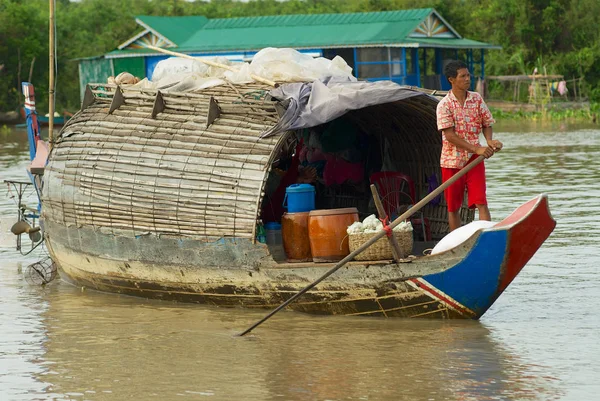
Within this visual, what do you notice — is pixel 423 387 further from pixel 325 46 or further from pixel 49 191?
pixel 325 46

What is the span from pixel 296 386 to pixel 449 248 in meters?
1.49

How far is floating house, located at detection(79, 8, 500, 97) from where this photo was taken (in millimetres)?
30250

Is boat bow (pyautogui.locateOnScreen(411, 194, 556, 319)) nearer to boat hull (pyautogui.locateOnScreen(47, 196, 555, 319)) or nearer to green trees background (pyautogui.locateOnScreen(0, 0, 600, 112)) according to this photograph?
boat hull (pyautogui.locateOnScreen(47, 196, 555, 319))

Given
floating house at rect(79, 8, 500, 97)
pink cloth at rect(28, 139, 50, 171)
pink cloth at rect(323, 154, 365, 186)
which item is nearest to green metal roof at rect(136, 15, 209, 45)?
floating house at rect(79, 8, 500, 97)

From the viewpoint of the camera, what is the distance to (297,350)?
6617 mm

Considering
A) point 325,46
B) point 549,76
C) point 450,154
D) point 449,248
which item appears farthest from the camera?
point 549,76

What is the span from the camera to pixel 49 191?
8.75 meters

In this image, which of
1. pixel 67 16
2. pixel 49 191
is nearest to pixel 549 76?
pixel 67 16

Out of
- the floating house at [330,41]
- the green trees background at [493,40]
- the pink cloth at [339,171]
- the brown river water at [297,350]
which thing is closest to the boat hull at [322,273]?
the brown river water at [297,350]

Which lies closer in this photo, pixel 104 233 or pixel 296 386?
pixel 296 386

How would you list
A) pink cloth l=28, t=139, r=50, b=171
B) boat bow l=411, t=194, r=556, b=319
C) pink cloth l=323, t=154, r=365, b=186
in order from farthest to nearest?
pink cloth l=28, t=139, r=50, b=171, pink cloth l=323, t=154, r=365, b=186, boat bow l=411, t=194, r=556, b=319

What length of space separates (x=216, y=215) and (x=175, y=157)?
58 centimetres

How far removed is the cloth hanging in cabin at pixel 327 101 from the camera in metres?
7.19

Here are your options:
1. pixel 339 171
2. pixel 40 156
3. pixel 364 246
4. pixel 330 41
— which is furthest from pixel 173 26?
pixel 364 246
